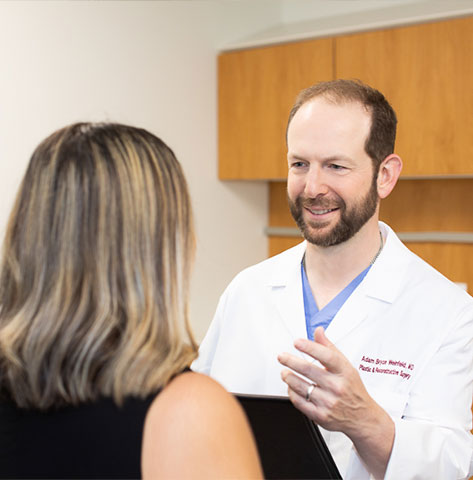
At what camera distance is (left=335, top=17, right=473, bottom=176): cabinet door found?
248 cm

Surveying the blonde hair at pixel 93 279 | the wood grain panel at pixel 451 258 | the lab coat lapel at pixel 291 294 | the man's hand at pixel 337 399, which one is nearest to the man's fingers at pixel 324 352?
the man's hand at pixel 337 399

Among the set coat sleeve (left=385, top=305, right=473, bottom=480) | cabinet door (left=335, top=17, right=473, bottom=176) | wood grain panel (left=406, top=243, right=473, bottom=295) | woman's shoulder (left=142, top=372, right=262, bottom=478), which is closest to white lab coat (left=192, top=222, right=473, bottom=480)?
coat sleeve (left=385, top=305, right=473, bottom=480)

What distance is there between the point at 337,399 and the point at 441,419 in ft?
0.95

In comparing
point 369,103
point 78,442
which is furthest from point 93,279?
point 369,103

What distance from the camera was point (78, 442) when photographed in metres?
0.77

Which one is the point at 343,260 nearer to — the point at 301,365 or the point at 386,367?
the point at 386,367

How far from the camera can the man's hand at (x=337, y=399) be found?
3.66 ft

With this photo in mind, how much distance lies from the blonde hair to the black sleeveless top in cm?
2

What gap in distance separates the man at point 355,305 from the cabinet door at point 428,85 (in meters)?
0.96

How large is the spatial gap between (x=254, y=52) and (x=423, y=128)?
86 cm

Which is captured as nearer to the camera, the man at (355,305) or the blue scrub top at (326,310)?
the man at (355,305)

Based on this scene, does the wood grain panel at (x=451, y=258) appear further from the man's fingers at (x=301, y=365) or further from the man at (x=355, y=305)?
the man's fingers at (x=301, y=365)

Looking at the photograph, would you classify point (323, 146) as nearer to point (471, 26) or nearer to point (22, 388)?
point (22, 388)

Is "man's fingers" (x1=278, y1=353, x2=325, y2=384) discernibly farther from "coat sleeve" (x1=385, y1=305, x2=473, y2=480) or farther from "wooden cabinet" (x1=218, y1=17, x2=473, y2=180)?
"wooden cabinet" (x1=218, y1=17, x2=473, y2=180)
